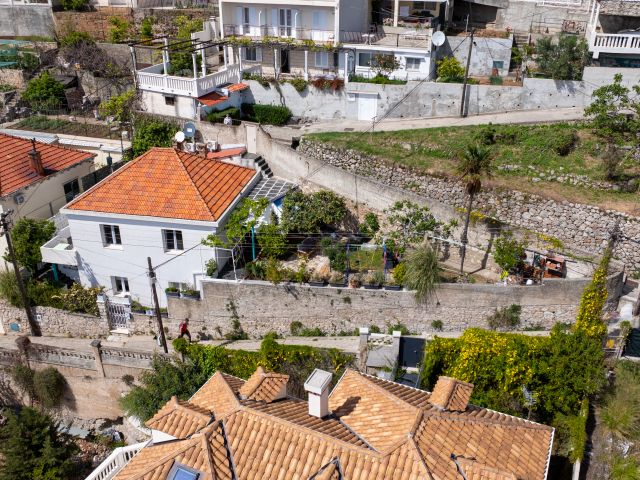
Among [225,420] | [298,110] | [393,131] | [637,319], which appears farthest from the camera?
[298,110]

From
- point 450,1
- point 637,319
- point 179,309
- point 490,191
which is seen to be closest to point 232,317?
point 179,309

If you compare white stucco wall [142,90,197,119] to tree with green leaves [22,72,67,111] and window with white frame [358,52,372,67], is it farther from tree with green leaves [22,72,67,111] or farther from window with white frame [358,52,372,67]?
window with white frame [358,52,372,67]

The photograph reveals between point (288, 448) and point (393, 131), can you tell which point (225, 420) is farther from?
point (393, 131)

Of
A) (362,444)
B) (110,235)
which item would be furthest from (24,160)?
(362,444)

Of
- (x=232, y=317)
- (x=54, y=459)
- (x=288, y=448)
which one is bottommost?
(x=54, y=459)

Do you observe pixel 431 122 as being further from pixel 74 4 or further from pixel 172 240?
pixel 74 4
